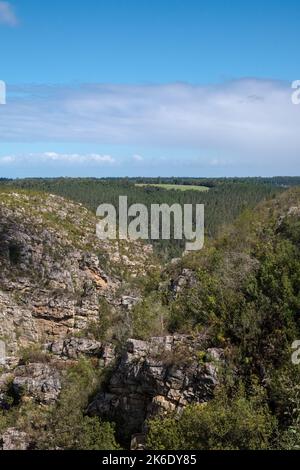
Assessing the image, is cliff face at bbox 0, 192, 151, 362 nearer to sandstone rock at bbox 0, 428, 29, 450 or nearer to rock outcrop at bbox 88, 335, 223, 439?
sandstone rock at bbox 0, 428, 29, 450

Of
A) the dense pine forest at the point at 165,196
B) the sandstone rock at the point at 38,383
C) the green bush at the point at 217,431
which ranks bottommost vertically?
the sandstone rock at the point at 38,383

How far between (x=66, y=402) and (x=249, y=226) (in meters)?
16.5

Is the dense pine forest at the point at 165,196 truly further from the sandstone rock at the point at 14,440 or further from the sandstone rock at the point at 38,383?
the sandstone rock at the point at 14,440

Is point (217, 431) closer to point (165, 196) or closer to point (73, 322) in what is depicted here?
point (73, 322)

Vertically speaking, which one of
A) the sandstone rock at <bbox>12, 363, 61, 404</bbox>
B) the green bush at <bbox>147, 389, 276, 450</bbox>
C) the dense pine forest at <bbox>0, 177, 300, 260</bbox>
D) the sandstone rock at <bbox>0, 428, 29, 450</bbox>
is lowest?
the sandstone rock at <bbox>0, 428, 29, 450</bbox>

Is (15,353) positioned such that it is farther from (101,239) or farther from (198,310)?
(101,239)

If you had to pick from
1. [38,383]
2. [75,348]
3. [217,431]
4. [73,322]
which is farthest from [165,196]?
[217,431]

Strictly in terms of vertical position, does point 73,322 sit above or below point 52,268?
below

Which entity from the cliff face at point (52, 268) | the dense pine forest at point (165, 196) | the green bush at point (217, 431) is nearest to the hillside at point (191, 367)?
the green bush at point (217, 431)

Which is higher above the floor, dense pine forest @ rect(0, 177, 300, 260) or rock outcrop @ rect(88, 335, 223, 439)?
dense pine forest @ rect(0, 177, 300, 260)

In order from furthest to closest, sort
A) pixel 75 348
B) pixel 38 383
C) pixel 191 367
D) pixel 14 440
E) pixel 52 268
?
1. pixel 52 268
2. pixel 75 348
3. pixel 38 383
4. pixel 14 440
5. pixel 191 367

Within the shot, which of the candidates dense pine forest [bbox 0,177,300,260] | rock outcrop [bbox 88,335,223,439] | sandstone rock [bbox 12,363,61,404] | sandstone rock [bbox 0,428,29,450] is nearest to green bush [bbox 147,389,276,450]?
rock outcrop [bbox 88,335,223,439]

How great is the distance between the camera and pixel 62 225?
5644 centimetres

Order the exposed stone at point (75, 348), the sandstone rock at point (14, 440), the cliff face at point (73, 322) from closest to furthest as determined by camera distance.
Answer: the cliff face at point (73, 322)
the sandstone rock at point (14, 440)
the exposed stone at point (75, 348)
